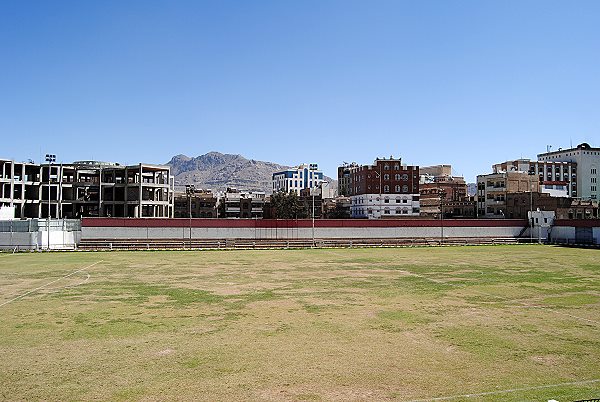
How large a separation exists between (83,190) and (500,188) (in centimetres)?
10185

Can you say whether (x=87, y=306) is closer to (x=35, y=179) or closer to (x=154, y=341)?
(x=154, y=341)

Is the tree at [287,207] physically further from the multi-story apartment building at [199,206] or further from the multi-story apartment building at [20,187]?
the multi-story apartment building at [20,187]

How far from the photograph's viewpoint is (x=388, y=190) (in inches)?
5512

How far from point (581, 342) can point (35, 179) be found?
131 metres

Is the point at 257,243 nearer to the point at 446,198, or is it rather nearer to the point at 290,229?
the point at 290,229

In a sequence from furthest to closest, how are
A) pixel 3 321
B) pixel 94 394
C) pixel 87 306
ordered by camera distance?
pixel 87 306 < pixel 3 321 < pixel 94 394

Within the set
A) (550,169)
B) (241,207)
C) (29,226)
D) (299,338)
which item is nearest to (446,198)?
(550,169)

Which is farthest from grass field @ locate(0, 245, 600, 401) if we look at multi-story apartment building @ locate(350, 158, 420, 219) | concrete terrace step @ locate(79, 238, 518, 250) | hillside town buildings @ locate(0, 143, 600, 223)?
multi-story apartment building @ locate(350, 158, 420, 219)

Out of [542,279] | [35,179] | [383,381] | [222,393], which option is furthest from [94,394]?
[35,179]

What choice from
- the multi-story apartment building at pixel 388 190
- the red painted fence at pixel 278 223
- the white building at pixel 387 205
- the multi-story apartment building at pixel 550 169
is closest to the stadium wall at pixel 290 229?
the red painted fence at pixel 278 223

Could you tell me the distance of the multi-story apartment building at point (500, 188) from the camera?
4998 inches

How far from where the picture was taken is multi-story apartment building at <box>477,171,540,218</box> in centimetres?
Answer: 12694

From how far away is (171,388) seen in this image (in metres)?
13.5

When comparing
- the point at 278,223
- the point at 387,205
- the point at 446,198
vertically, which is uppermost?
the point at 446,198
